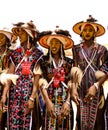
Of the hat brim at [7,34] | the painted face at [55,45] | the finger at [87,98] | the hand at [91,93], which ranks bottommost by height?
the finger at [87,98]

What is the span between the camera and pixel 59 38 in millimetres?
6340

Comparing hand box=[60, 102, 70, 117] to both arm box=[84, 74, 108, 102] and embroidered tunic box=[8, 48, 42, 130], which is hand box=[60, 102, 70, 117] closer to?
arm box=[84, 74, 108, 102]

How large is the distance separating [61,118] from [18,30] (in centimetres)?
146

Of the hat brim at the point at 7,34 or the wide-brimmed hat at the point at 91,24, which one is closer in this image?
the wide-brimmed hat at the point at 91,24

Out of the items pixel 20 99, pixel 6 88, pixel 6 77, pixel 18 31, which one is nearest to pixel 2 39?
pixel 18 31

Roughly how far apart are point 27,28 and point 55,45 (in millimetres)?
497

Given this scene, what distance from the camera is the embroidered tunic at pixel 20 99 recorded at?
20.7ft

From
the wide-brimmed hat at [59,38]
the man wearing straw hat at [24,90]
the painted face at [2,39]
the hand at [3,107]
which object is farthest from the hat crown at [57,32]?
the hand at [3,107]

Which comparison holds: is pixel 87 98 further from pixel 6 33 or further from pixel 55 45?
pixel 6 33

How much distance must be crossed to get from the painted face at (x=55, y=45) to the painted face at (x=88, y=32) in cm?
38

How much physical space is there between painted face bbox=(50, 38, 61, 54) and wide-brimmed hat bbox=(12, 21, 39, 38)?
340 millimetres

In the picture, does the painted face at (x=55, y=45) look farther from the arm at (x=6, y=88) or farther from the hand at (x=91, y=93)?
the hand at (x=91, y=93)

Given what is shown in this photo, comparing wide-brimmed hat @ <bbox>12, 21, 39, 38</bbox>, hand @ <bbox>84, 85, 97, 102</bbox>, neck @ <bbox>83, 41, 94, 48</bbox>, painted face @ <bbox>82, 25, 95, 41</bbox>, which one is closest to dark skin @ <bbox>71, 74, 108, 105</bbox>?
hand @ <bbox>84, 85, 97, 102</bbox>

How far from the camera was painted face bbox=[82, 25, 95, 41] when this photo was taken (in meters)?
6.30
